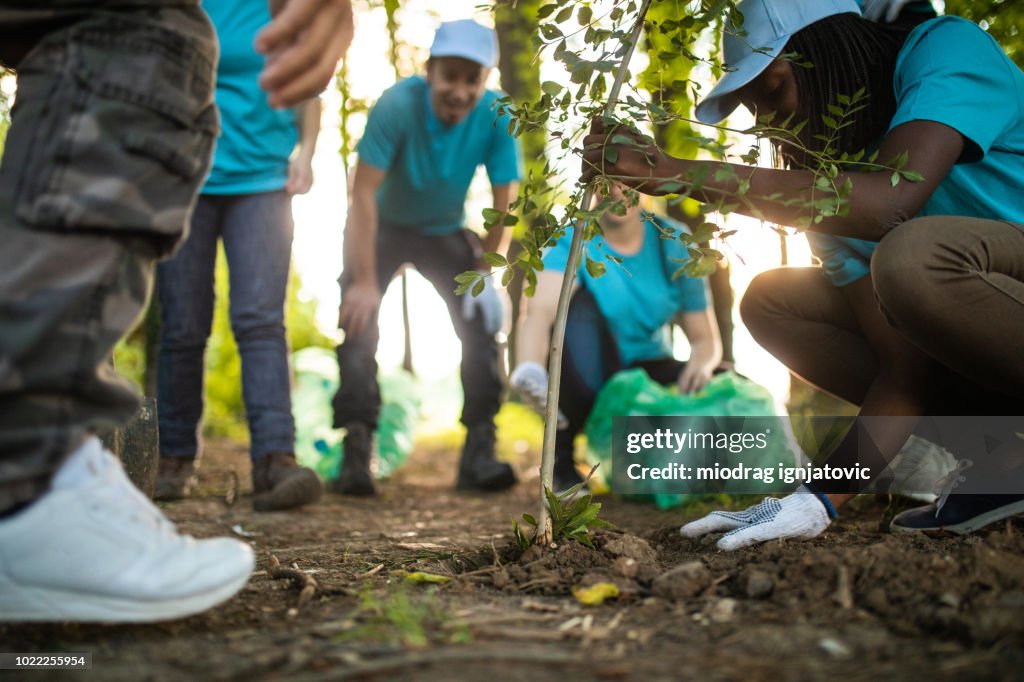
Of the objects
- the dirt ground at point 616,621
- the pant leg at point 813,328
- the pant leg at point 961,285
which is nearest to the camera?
the dirt ground at point 616,621

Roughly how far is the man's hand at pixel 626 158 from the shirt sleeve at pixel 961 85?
1.79ft

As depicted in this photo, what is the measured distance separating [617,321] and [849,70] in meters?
1.89

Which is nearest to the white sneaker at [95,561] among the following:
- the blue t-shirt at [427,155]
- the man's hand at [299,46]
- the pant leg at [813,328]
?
the man's hand at [299,46]

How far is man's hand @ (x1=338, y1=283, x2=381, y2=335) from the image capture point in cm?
362

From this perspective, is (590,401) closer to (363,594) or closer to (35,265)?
(363,594)

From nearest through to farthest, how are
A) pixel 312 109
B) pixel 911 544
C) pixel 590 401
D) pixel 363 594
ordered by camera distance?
pixel 363 594
pixel 911 544
pixel 312 109
pixel 590 401

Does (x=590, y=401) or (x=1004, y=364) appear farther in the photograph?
(x=590, y=401)

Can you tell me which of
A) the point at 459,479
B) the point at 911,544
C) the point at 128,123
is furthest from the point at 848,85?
the point at 459,479

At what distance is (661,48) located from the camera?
2.07m

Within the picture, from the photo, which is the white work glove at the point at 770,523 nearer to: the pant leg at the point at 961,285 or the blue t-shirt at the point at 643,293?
the pant leg at the point at 961,285

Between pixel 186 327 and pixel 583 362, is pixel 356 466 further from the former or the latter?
pixel 583 362

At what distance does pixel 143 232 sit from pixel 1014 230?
1780 millimetres

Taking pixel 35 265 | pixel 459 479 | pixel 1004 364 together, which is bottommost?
pixel 459 479

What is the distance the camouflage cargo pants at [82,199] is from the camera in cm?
115
